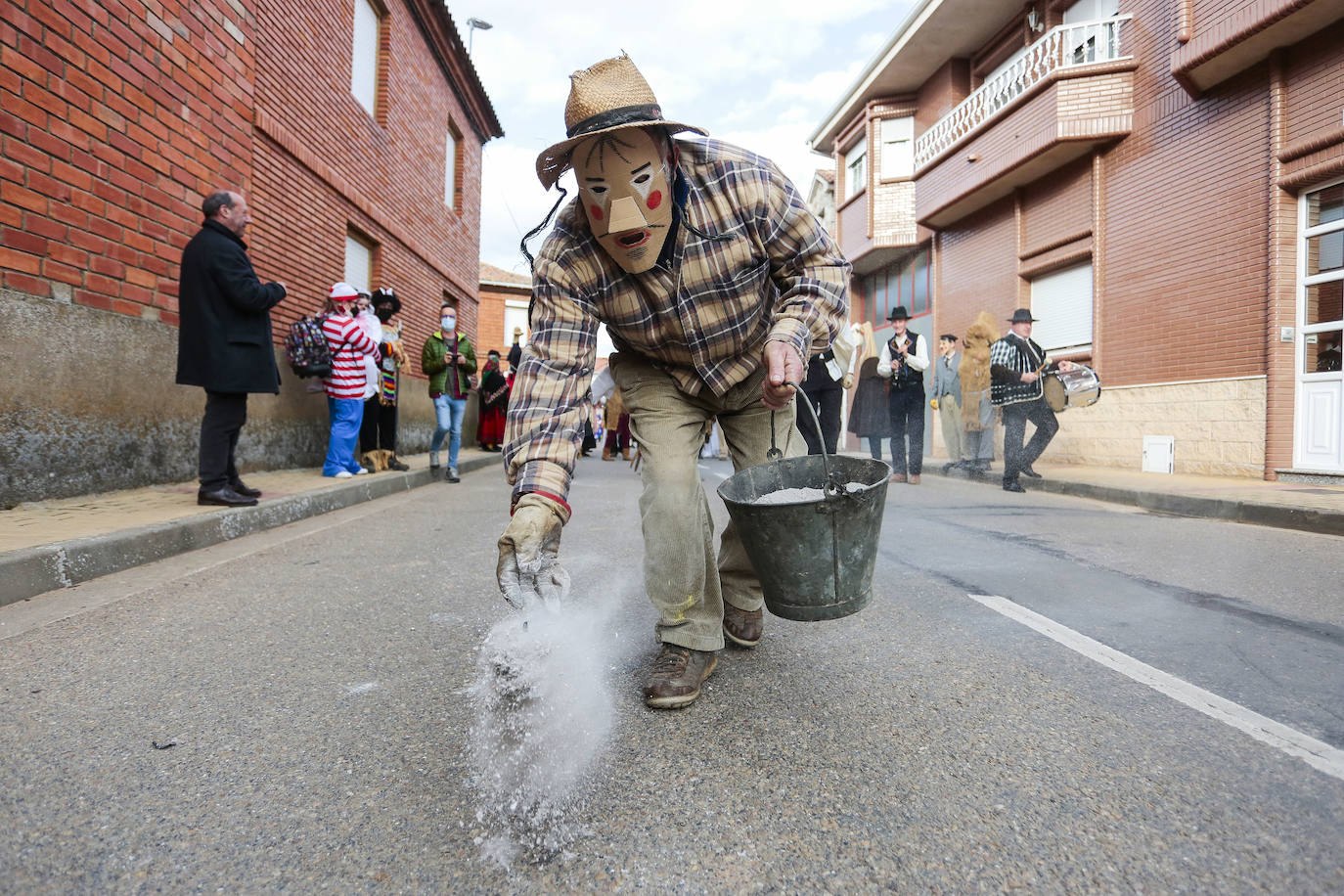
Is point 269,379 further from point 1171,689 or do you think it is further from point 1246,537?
point 1246,537

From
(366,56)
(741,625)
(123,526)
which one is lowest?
(741,625)

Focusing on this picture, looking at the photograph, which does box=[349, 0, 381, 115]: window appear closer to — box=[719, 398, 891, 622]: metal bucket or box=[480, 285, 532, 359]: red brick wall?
box=[719, 398, 891, 622]: metal bucket

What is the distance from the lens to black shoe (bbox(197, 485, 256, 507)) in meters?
5.30

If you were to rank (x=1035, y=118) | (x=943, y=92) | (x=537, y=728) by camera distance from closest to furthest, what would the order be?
(x=537, y=728) → (x=1035, y=118) → (x=943, y=92)

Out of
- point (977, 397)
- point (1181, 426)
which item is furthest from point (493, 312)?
point (1181, 426)

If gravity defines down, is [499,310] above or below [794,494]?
above

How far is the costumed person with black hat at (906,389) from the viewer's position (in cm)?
934

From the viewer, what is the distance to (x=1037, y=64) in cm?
1316

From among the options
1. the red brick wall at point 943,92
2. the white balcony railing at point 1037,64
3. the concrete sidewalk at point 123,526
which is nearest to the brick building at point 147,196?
the concrete sidewalk at point 123,526

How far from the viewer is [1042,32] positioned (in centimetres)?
1381

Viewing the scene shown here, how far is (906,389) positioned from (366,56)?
31.4ft

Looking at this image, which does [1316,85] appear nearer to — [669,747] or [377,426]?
[669,747]

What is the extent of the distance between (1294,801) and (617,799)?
4.54 ft

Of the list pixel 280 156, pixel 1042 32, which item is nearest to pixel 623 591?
pixel 280 156
